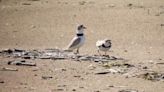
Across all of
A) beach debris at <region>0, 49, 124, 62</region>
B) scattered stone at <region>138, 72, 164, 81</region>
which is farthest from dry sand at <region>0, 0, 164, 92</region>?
beach debris at <region>0, 49, 124, 62</region>

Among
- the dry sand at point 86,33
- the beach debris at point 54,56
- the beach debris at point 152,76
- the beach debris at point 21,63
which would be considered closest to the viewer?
the dry sand at point 86,33

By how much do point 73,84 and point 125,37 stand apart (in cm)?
945

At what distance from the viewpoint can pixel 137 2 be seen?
27.1 m

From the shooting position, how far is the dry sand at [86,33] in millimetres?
11820

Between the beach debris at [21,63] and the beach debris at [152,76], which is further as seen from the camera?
the beach debris at [21,63]

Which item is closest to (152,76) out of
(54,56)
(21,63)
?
(21,63)

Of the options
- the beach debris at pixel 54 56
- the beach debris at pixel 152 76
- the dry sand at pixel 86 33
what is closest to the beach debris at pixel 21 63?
the dry sand at pixel 86 33

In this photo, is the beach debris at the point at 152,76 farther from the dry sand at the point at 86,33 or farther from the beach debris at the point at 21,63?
the beach debris at the point at 21,63

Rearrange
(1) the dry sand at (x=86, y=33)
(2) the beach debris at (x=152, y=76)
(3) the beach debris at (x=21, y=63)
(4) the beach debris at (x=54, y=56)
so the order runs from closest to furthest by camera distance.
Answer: (1) the dry sand at (x=86, y=33) < (2) the beach debris at (x=152, y=76) < (3) the beach debris at (x=21, y=63) < (4) the beach debris at (x=54, y=56)

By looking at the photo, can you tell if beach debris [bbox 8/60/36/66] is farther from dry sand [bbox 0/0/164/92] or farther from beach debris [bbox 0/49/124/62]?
beach debris [bbox 0/49/124/62]

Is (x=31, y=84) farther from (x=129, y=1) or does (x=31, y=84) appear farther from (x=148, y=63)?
(x=129, y=1)

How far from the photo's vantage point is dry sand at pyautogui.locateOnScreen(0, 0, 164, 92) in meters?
11.8

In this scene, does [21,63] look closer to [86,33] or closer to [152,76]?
[152,76]

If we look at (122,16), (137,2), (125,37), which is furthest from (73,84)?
(137,2)
